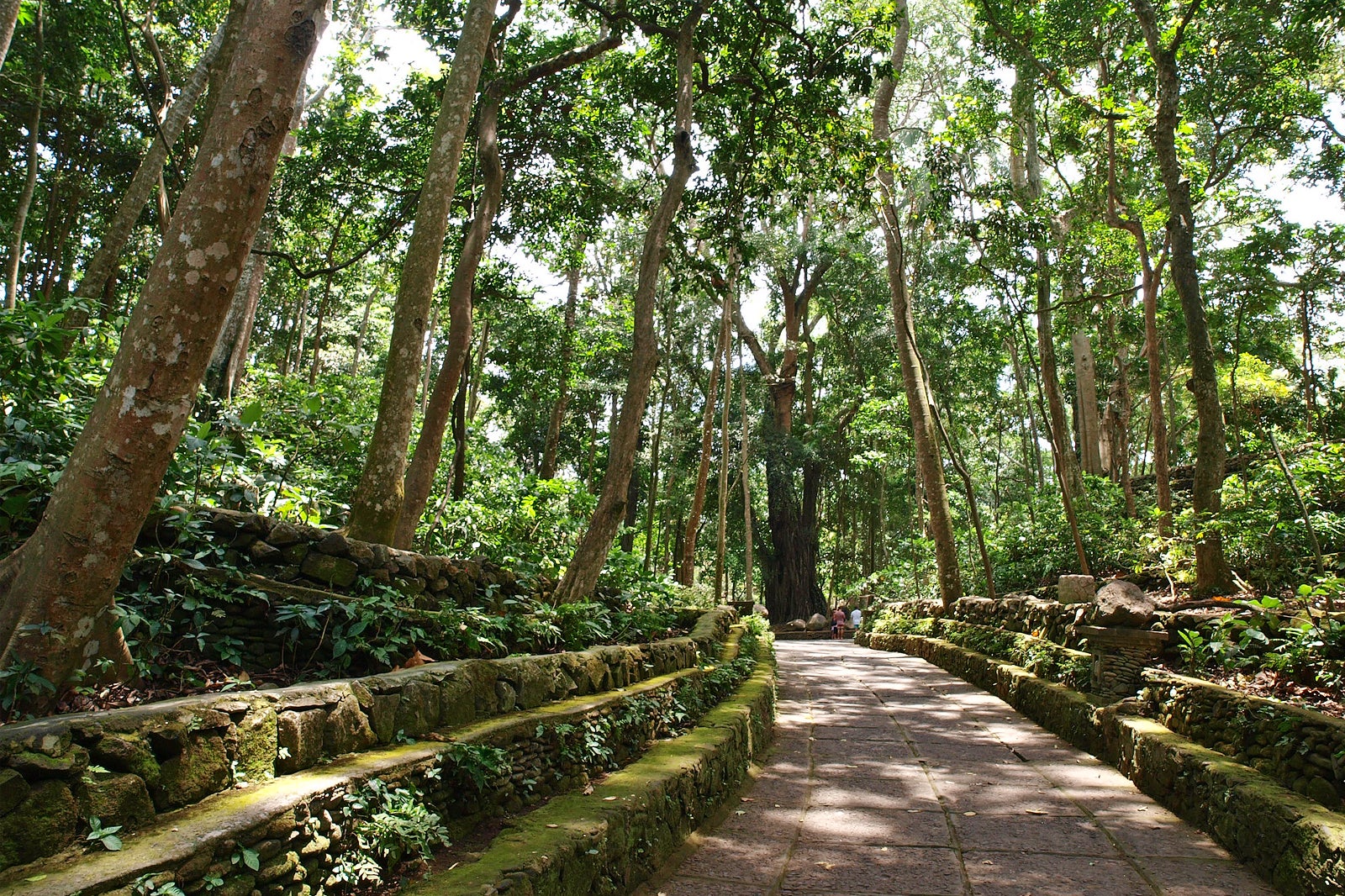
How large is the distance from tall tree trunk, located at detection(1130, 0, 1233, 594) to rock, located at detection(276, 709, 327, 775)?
6.87m

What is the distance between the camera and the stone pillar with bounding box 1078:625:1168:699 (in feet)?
20.8

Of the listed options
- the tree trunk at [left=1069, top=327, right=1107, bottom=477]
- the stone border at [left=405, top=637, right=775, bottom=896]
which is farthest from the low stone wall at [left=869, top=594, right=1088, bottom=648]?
the tree trunk at [left=1069, top=327, right=1107, bottom=477]

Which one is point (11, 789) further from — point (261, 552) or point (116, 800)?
point (261, 552)

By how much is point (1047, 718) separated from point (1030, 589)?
569cm

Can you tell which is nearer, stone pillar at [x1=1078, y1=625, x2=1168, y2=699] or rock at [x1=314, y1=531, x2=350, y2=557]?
rock at [x1=314, y1=531, x2=350, y2=557]

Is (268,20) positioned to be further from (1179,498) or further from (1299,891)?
(1179,498)

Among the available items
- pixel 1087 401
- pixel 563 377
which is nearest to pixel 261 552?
Answer: pixel 563 377

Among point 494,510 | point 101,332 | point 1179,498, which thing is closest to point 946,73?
point 1179,498

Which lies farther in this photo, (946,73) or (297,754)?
(946,73)

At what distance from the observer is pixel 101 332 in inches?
237

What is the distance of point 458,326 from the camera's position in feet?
22.0

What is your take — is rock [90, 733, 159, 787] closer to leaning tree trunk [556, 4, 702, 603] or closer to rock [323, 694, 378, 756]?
rock [323, 694, 378, 756]

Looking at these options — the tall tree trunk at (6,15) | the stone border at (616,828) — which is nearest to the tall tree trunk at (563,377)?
the tall tree trunk at (6,15)

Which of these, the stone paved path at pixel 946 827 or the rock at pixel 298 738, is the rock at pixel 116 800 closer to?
the rock at pixel 298 738
